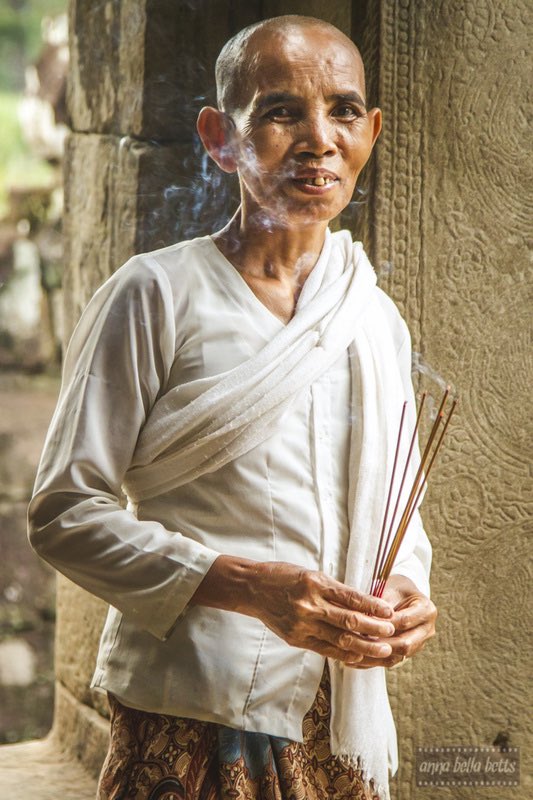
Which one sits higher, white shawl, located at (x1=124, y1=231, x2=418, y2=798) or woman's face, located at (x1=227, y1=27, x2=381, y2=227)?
woman's face, located at (x1=227, y1=27, x2=381, y2=227)

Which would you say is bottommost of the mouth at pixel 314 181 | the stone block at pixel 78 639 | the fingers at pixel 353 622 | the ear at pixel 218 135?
the stone block at pixel 78 639

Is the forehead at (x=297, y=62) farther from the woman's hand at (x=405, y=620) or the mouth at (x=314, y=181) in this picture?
the woman's hand at (x=405, y=620)

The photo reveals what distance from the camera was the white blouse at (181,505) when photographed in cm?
129

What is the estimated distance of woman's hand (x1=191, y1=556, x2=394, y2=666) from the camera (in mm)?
1246

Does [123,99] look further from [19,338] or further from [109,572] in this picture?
[109,572]

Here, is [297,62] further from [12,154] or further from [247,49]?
[12,154]

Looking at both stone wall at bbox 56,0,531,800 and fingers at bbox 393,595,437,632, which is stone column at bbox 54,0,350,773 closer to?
stone wall at bbox 56,0,531,800

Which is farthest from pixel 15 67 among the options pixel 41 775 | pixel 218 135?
pixel 41 775

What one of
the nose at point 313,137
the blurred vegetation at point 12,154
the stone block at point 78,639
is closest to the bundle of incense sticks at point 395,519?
the nose at point 313,137

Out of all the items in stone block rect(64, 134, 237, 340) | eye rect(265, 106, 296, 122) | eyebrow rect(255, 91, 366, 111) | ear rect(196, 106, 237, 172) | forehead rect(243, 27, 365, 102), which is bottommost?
stone block rect(64, 134, 237, 340)

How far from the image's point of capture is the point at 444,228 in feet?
6.00

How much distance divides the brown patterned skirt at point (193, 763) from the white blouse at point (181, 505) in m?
0.04

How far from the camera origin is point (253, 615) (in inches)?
50.8

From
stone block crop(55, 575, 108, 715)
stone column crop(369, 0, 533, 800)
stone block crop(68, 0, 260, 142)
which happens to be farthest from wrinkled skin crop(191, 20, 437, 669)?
stone block crop(55, 575, 108, 715)
